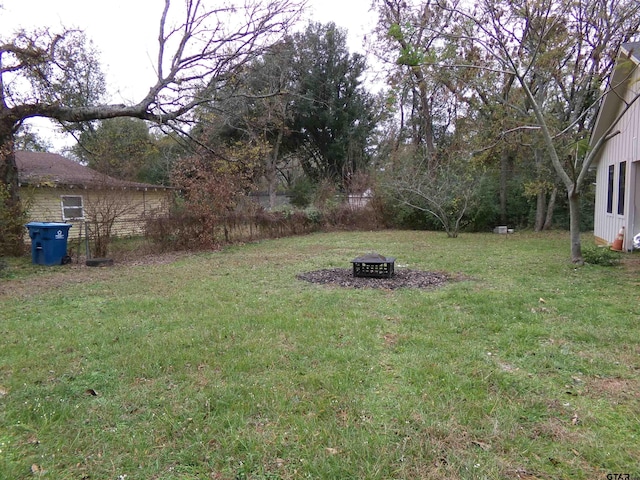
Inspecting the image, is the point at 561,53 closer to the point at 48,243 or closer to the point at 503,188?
the point at 503,188

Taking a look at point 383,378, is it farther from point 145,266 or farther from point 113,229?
point 113,229

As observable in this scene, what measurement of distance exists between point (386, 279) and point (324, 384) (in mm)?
4074

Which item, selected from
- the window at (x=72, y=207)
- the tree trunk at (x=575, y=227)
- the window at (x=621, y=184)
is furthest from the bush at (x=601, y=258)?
the window at (x=72, y=207)

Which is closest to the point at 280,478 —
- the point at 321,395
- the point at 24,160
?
the point at 321,395

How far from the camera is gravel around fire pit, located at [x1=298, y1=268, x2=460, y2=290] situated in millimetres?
6498

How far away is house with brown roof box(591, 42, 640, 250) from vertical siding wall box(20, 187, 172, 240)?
11060mm

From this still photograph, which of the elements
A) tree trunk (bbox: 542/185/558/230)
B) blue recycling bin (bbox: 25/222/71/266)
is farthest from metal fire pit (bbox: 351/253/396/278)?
tree trunk (bbox: 542/185/558/230)

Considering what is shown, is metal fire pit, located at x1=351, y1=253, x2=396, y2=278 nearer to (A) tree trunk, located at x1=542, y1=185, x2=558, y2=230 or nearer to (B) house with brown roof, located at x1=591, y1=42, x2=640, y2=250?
(B) house with brown roof, located at x1=591, y1=42, x2=640, y2=250

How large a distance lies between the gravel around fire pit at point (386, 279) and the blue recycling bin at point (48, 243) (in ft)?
19.7

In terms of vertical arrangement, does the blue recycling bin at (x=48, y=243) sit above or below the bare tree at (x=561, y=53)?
below

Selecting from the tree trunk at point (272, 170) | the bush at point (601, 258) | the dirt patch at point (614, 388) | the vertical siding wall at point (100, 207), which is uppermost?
the tree trunk at point (272, 170)

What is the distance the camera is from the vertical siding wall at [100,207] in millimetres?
10180

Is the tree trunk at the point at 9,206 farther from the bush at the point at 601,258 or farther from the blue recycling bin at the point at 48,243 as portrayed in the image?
the bush at the point at 601,258

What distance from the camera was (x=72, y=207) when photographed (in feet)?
49.9
